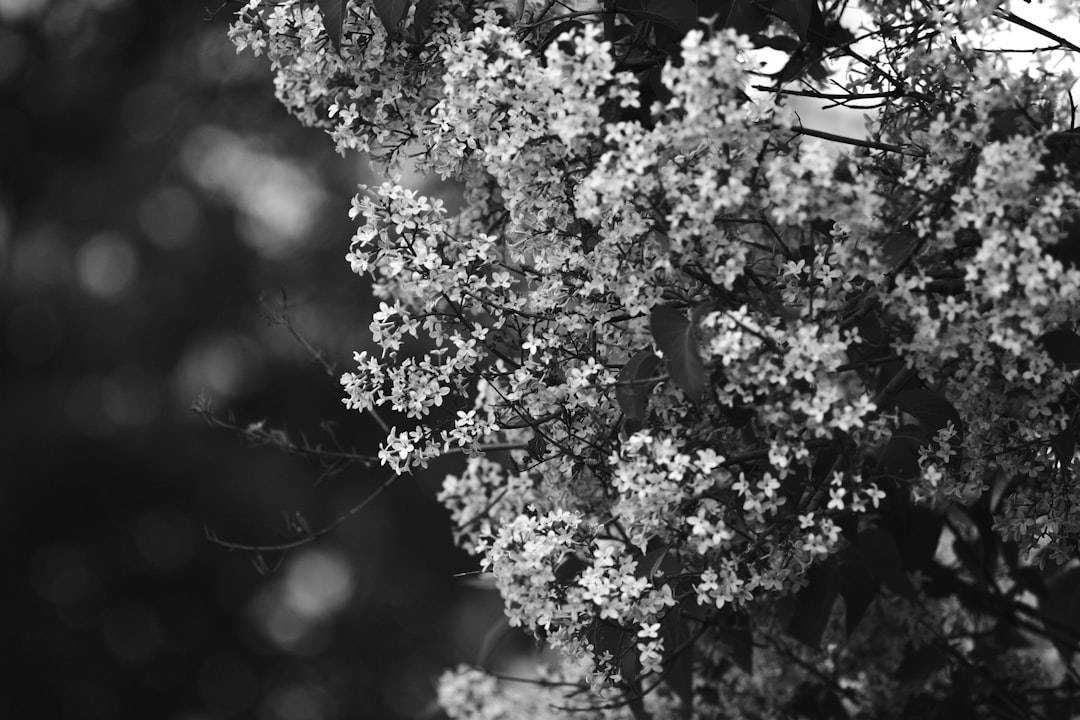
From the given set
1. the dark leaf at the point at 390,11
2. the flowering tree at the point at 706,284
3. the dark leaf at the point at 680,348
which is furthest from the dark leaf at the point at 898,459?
the dark leaf at the point at 390,11

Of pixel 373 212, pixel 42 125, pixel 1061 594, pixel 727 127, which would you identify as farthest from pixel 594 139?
pixel 42 125

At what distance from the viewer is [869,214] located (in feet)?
4.68

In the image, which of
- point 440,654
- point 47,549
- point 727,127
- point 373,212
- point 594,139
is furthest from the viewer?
point 440,654

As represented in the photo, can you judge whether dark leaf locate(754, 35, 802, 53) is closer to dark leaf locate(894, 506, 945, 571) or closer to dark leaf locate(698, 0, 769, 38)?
dark leaf locate(698, 0, 769, 38)

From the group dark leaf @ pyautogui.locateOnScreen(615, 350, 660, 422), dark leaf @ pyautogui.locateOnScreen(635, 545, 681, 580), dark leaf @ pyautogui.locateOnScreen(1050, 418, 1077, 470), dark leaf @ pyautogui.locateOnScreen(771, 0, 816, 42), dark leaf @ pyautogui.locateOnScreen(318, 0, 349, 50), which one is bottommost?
dark leaf @ pyautogui.locateOnScreen(1050, 418, 1077, 470)

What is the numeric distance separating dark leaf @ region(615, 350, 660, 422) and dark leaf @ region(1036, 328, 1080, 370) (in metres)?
0.49

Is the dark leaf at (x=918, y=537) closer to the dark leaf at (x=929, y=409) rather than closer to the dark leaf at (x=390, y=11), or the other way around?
the dark leaf at (x=929, y=409)

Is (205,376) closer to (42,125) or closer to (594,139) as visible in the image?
(42,125)

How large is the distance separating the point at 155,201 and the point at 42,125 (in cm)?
161

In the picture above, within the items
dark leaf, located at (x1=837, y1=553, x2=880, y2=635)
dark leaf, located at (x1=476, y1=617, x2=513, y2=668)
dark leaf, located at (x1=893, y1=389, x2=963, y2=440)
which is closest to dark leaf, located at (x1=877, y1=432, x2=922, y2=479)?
dark leaf, located at (x1=893, y1=389, x2=963, y2=440)

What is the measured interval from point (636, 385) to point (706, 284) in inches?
7.9

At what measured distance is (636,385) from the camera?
5.56 feet

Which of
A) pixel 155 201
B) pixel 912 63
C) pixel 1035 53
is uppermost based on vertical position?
pixel 155 201

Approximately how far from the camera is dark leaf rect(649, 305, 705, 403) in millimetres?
1474
